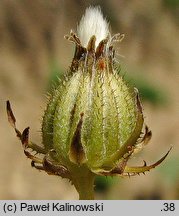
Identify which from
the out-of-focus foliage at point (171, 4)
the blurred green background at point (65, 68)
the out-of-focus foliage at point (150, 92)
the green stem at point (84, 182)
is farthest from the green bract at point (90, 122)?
the out-of-focus foliage at point (171, 4)

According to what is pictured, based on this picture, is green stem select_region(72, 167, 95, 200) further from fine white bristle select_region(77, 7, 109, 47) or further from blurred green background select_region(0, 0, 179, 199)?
blurred green background select_region(0, 0, 179, 199)

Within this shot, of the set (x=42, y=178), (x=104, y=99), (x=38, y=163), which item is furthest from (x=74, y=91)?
(x=42, y=178)

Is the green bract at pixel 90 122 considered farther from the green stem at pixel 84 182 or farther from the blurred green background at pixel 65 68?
the blurred green background at pixel 65 68

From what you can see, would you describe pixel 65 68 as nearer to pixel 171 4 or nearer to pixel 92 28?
pixel 171 4

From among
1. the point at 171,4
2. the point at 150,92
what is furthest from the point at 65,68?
the point at 171,4

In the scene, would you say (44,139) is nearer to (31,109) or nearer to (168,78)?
(31,109)

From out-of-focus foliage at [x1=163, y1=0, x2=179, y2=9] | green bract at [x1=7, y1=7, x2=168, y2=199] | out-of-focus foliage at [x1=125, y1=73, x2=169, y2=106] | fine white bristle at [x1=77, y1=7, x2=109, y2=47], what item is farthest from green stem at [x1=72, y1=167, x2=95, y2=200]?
out-of-focus foliage at [x1=163, y1=0, x2=179, y2=9]

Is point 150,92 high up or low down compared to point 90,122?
up
